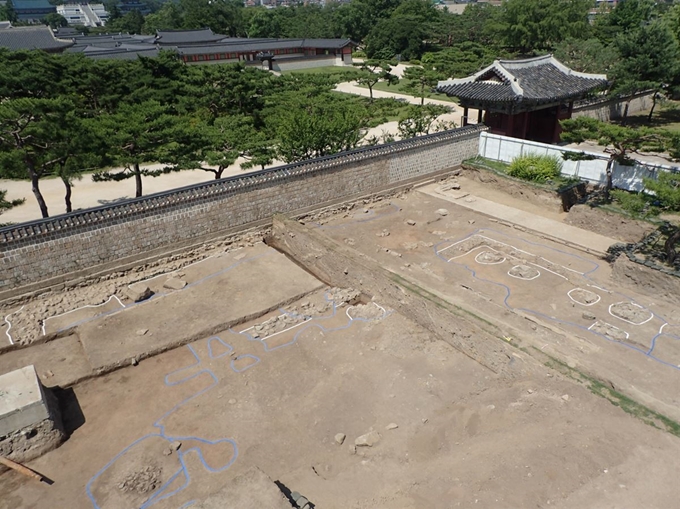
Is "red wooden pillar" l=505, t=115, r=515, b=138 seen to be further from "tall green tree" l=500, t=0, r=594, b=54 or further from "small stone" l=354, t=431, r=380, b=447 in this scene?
"tall green tree" l=500, t=0, r=594, b=54

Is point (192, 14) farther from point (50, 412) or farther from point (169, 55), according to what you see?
point (50, 412)

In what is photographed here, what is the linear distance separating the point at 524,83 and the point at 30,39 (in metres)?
59.0

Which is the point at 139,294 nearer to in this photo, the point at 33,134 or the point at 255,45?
the point at 33,134

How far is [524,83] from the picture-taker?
24812 mm

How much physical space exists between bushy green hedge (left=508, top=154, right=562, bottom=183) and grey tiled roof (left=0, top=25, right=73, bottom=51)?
56776mm

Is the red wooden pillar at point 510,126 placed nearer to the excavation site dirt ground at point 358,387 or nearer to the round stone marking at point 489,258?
the excavation site dirt ground at point 358,387

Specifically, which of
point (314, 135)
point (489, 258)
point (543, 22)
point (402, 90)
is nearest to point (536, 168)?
point (489, 258)

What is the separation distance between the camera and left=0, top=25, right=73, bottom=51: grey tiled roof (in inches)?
2164

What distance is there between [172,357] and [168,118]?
1011 cm

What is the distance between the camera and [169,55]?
120 ft

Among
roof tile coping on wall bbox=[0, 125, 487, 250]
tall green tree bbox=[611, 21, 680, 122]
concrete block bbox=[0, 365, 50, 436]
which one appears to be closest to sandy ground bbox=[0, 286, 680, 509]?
concrete block bbox=[0, 365, 50, 436]

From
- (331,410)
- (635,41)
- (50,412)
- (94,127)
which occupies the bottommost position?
(331,410)

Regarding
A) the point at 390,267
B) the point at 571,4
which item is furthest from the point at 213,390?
the point at 571,4

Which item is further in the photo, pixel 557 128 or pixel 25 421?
pixel 557 128
